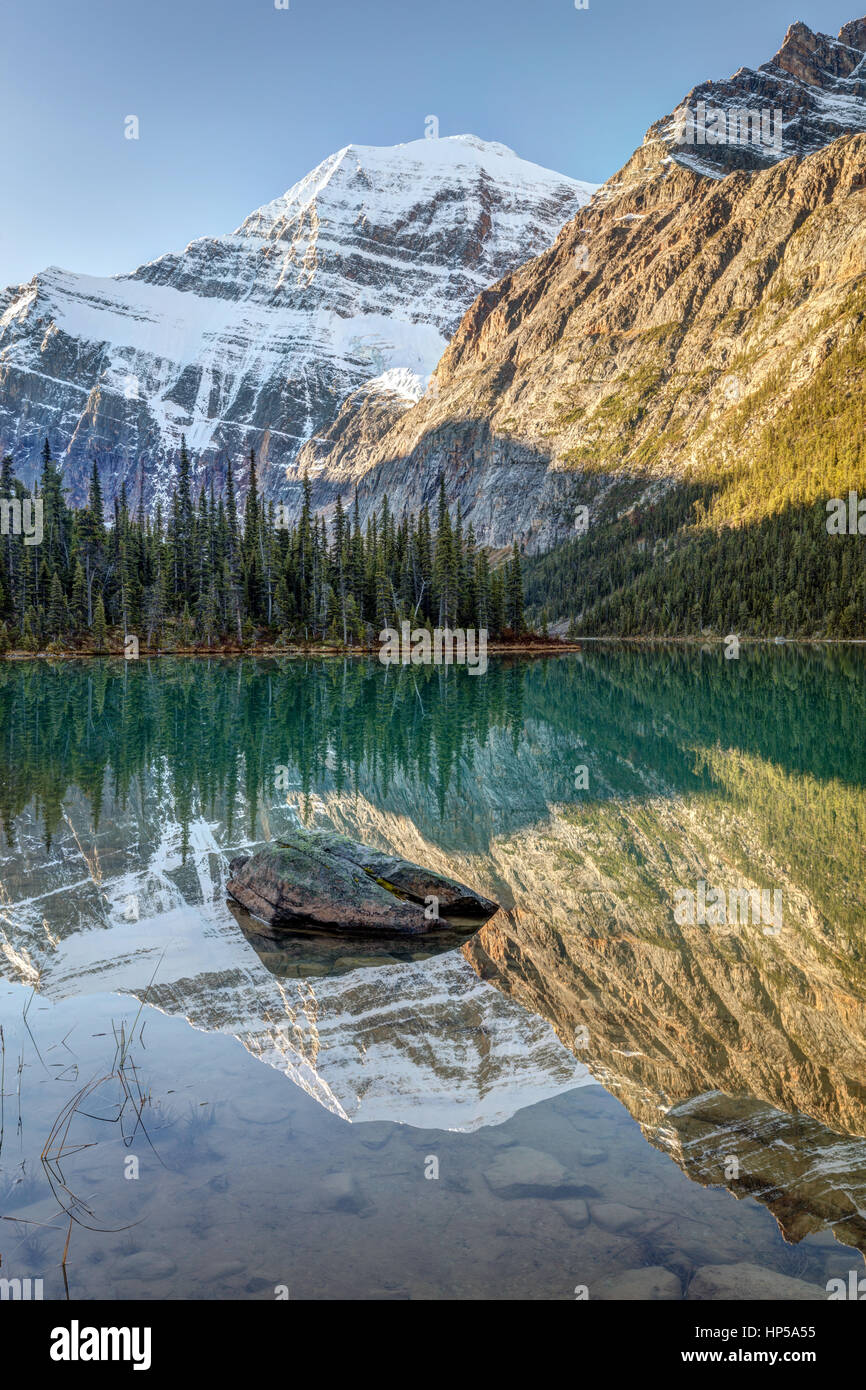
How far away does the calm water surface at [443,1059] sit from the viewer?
5.52 metres

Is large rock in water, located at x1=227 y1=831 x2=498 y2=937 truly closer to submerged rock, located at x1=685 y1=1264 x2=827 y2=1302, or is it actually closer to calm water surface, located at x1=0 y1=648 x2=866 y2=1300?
calm water surface, located at x1=0 y1=648 x2=866 y2=1300

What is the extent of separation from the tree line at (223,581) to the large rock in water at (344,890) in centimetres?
7967

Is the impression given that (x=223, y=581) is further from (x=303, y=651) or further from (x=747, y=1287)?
(x=747, y=1287)

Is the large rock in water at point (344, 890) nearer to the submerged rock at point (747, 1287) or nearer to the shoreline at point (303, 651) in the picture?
the submerged rock at point (747, 1287)

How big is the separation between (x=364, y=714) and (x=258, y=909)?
83.7ft

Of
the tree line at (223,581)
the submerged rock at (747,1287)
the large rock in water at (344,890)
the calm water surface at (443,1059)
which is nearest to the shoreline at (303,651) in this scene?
the tree line at (223,581)

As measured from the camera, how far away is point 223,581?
321ft

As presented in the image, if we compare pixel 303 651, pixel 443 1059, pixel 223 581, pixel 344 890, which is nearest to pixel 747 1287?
pixel 443 1059

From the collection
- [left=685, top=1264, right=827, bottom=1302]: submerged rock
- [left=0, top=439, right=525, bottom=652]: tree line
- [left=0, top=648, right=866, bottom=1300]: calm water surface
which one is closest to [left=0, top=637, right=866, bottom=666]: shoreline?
[left=0, top=439, right=525, bottom=652]: tree line

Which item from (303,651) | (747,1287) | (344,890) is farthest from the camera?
(303,651)

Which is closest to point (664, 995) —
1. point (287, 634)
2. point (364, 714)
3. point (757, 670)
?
point (364, 714)

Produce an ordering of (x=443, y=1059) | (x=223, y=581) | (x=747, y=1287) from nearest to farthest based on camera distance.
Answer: (x=747, y=1287) → (x=443, y=1059) → (x=223, y=581)

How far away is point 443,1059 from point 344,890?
14.0 feet

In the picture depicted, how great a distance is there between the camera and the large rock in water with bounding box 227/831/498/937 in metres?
11.9
